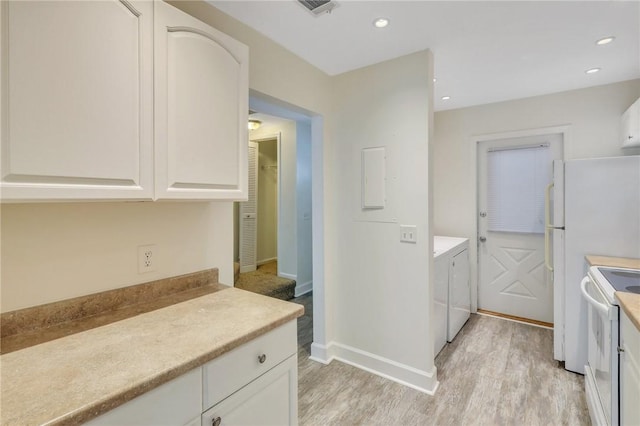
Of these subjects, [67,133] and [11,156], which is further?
[67,133]

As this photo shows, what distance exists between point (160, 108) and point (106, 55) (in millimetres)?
214

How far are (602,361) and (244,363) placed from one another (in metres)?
1.95

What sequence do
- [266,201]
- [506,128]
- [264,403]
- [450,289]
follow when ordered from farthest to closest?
[266,201] < [506,128] < [450,289] < [264,403]

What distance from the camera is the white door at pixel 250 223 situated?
4766 mm

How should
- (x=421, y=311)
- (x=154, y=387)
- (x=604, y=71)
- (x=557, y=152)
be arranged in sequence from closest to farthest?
(x=154, y=387), (x=421, y=311), (x=604, y=71), (x=557, y=152)

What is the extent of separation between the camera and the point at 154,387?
0.81 meters

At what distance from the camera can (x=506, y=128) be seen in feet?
10.8

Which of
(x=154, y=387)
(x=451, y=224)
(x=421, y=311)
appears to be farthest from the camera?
(x=451, y=224)

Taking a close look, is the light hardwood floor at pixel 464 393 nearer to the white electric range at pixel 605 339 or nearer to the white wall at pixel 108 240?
the white electric range at pixel 605 339

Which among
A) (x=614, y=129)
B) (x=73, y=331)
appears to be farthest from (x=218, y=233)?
(x=614, y=129)

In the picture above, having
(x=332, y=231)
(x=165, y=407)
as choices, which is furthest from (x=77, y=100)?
(x=332, y=231)

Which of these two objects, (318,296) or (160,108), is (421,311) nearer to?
(318,296)

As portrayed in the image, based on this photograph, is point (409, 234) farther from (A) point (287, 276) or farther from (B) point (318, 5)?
(A) point (287, 276)

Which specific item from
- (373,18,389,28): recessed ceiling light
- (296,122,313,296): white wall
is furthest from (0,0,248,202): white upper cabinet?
(296,122,313,296): white wall
